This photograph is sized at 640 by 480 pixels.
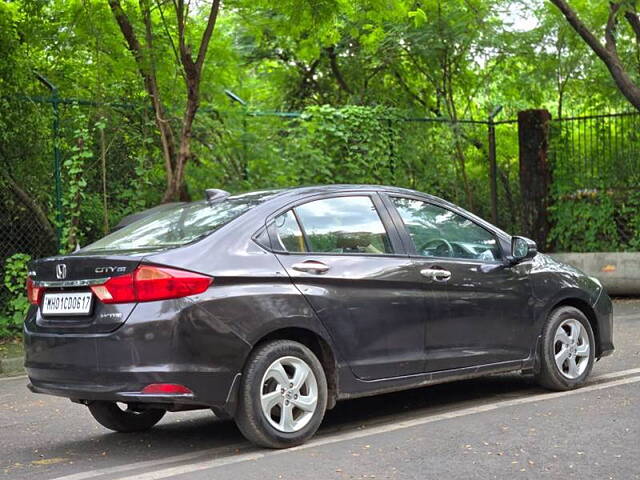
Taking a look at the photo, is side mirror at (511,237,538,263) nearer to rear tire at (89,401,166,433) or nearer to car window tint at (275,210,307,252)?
car window tint at (275,210,307,252)

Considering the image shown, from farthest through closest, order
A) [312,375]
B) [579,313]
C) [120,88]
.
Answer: [120,88] → [579,313] → [312,375]

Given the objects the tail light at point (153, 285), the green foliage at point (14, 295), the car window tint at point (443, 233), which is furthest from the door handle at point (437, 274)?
the green foliage at point (14, 295)

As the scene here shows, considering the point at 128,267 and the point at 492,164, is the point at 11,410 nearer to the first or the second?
the point at 128,267

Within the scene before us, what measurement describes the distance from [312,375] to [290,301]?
466 millimetres

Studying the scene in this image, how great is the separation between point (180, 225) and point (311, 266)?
876 millimetres

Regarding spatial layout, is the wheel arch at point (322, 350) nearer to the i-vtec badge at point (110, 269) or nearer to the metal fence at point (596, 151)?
the i-vtec badge at point (110, 269)

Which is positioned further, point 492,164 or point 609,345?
point 492,164

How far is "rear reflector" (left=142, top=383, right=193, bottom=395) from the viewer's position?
550 centimetres

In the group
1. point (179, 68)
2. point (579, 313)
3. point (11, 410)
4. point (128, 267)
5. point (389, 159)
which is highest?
point (179, 68)

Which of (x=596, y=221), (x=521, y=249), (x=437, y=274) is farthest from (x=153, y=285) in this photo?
(x=596, y=221)

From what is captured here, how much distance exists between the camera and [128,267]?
5.60 meters

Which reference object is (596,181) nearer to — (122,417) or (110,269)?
(122,417)

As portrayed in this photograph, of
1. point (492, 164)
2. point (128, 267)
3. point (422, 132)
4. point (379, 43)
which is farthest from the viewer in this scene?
point (379, 43)

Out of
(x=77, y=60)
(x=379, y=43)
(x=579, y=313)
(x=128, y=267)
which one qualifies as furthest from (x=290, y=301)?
(x=379, y=43)
